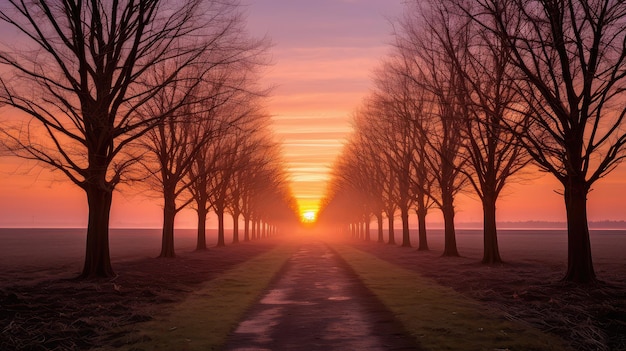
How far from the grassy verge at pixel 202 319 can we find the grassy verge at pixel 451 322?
4.05 meters

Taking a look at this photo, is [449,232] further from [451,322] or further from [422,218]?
[451,322]

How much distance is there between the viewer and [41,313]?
41.2 ft

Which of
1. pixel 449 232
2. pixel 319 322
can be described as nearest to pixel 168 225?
pixel 449 232

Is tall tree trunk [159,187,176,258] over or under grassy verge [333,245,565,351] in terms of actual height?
over

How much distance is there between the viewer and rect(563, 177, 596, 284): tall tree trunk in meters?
16.8

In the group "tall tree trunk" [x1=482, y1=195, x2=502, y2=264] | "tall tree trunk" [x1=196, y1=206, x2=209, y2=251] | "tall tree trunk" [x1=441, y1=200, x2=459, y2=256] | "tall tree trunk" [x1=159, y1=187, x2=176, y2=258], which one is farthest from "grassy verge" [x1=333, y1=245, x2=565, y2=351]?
"tall tree trunk" [x1=196, y1=206, x2=209, y2=251]

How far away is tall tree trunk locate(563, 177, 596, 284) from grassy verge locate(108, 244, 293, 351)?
1048 cm

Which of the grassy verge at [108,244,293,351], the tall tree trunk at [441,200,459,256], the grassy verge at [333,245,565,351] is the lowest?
the grassy verge at [333,245,565,351]

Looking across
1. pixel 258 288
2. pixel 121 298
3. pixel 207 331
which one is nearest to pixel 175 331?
pixel 207 331

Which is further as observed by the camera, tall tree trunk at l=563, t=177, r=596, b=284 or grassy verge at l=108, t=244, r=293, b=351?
tall tree trunk at l=563, t=177, r=596, b=284

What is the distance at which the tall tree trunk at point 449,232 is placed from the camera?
32.4 m

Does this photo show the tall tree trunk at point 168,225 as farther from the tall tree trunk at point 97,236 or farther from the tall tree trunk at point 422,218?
the tall tree trunk at point 422,218

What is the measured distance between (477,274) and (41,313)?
16296 millimetres

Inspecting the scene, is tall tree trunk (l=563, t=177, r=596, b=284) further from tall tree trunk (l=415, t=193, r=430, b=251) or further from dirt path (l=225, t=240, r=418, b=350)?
tall tree trunk (l=415, t=193, r=430, b=251)
